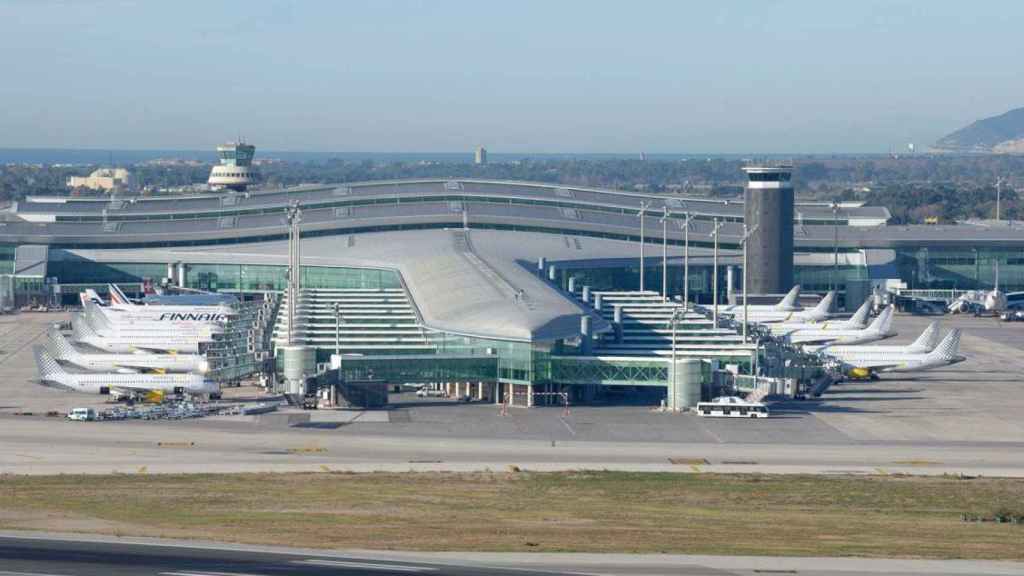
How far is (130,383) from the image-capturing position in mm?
101500

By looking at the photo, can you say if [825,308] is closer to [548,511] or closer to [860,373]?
[860,373]

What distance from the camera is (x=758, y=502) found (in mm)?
67750

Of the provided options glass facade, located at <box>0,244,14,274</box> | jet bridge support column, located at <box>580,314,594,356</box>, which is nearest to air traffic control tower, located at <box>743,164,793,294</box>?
jet bridge support column, located at <box>580,314,594,356</box>

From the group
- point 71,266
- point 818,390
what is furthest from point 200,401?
point 71,266

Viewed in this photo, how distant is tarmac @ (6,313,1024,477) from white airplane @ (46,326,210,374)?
9.53 ft

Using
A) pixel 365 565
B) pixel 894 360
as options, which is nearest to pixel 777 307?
pixel 894 360

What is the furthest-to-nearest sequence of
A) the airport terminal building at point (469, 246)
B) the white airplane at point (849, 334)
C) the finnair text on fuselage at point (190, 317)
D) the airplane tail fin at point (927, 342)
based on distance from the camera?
the airport terminal building at point (469, 246) < the finnair text on fuselage at point (190, 317) < the white airplane at point (849, 334) < the airplane tail fin at point (927, 342)

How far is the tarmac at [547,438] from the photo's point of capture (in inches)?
3093

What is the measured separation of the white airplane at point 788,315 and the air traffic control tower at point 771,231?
45.0 feet

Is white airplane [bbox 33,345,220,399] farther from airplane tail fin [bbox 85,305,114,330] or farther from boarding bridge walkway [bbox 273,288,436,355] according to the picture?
airplane tail fin [bbox 85,305,114,330]

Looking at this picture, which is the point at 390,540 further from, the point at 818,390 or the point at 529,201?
the point at 529,201

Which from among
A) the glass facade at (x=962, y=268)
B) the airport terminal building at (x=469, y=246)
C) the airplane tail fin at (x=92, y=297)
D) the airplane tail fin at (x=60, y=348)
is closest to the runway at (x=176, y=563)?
the airplane tail fin at (x=60, y=348)

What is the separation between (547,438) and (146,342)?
41063 millimetres

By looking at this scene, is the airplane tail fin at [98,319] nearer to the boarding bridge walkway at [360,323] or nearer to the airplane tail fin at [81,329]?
the airplane tail fin at [81,329]
